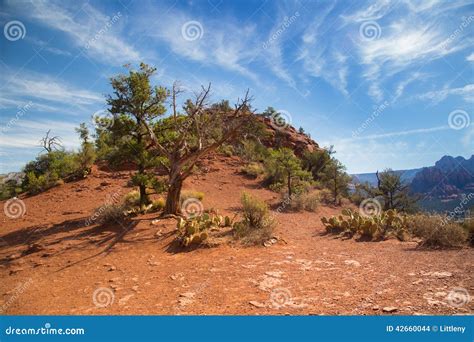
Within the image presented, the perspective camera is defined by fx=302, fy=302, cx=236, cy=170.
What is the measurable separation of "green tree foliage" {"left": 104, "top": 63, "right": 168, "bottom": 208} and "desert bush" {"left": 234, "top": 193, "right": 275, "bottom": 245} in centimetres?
511

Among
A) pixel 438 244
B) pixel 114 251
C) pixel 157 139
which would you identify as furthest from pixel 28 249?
pixel 438 244

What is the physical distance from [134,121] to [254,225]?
7.50m

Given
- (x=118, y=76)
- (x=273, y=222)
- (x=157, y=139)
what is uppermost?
(x=118, y=76)

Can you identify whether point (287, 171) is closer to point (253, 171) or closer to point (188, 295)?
point (253, 171)

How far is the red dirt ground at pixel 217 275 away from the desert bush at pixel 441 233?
1.95ft

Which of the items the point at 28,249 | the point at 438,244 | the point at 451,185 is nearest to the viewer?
the point at 438,244

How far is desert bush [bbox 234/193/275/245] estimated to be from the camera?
9406 millimetres

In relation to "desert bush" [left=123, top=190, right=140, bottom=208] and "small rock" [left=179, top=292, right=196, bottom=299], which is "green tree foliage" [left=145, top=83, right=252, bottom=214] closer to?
"desert bush" [left=123, top=190, right=140, bottom=208]

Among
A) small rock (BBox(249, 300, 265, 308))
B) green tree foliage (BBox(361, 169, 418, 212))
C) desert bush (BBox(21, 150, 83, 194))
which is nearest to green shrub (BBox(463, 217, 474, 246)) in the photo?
small rock (BBox(249, 300, 265, 308))

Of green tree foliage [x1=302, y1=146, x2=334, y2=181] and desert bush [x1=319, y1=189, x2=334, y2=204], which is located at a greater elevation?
green tree foliage [x1=302, y1=146, x2=334, y2=181]

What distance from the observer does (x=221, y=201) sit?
18891 millimetres

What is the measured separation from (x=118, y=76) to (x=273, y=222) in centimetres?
910

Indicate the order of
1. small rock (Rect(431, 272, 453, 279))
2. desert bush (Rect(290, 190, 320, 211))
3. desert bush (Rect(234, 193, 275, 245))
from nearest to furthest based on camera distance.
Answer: small rock (Rect(431, 272, 453, 279)) → desert bush (Rect(234, 193, 275, 245)) → desert bush (Rect(290, 190, 320, 211))
